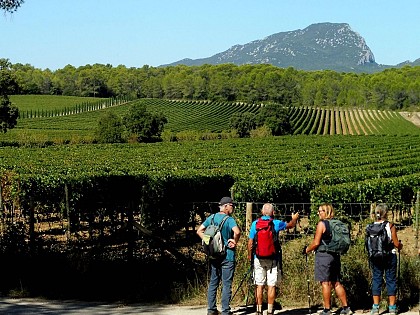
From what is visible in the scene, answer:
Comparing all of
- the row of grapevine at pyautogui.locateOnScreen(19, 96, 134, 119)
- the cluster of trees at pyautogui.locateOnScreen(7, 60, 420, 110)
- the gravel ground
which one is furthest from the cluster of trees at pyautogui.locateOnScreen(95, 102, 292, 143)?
A: the gravel ground

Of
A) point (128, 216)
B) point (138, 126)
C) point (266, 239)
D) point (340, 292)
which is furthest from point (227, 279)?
point (138, 126)

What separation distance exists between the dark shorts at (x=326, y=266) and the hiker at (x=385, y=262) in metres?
0.53

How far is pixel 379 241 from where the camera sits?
8023mm

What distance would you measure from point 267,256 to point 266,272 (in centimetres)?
27

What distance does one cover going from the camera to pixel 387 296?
8594 millimetres

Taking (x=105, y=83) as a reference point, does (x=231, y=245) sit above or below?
below

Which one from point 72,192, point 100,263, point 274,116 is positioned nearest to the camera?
point 100,263

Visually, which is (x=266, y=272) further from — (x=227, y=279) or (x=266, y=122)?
(x=266, y=122)

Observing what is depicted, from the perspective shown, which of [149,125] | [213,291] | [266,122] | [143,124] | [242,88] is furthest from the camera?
[242,88]

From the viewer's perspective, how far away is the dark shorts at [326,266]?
312 inches

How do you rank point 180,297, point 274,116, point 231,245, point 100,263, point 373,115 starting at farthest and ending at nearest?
point 373,115, point 274,116, point 100,263, point 180,297, point 231,245

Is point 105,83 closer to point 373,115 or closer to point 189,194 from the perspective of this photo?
point 373,115

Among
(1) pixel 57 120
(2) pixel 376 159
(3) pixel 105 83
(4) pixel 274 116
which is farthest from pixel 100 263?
(3) pixel 105 83

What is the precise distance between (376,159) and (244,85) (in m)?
140
